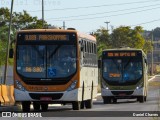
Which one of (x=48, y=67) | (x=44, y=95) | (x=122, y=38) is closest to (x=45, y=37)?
(x=48, y=67)

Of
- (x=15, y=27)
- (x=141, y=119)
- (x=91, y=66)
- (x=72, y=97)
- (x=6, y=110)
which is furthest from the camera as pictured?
(x=15, y=27)

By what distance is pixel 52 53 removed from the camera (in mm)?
26375

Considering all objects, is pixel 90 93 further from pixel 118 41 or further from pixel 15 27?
pixel 118 41

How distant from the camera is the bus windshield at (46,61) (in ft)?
86.3

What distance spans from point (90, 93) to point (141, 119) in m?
8.86

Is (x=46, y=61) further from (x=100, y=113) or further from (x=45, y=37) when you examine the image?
(x=100, y=113)

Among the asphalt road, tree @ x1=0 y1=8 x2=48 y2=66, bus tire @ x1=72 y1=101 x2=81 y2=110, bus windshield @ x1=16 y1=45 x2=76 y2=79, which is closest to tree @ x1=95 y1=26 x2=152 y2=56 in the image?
tree @ x1=0 y1=8 x2=48 y2=66

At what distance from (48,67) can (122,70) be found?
591 inches

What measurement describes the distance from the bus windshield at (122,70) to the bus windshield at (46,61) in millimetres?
14273

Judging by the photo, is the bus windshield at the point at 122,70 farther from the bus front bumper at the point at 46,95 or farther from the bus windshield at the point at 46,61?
the bus front bumper at the point at 46,95

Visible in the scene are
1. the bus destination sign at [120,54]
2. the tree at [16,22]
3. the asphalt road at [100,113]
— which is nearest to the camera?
the asphalt road at [100,113]

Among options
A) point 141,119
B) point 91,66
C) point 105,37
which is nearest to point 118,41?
point 105,37

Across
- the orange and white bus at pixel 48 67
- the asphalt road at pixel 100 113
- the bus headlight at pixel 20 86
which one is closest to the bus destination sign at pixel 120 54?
the asphalt road at pixel 100 113

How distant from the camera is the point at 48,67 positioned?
26.4m
